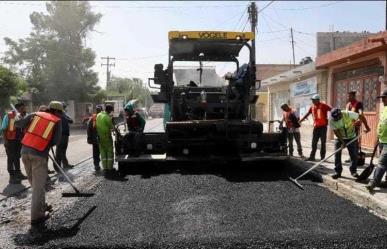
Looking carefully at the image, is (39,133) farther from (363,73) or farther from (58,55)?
→ (58,55)

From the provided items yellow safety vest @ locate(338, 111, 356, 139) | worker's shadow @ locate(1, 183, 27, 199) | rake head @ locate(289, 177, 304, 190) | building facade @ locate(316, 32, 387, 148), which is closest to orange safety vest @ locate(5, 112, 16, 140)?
worker's shadow @ locate(1, 183, 27, 199)

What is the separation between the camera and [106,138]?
28.5 feet

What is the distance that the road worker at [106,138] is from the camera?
28.3 ft

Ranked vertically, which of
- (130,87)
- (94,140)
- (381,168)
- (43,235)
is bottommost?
(43,235)

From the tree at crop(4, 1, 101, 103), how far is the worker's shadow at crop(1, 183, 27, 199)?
1106 inches

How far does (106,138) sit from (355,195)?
4726 mm

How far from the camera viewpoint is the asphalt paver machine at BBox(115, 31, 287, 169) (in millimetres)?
8391

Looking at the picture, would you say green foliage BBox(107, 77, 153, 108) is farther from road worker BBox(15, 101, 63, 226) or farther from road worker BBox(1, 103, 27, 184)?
road worker BBox(15, 101, 63, 226)

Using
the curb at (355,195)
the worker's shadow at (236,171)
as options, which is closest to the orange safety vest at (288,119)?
the worker's shadow at (236,171)

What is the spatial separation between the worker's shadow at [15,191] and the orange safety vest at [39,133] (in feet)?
6.46

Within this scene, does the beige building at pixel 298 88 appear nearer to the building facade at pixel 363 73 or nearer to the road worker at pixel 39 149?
the building facade at pixel 363 73

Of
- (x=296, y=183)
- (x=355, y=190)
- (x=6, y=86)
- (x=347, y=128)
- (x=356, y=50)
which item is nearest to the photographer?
(x=355, y=190)

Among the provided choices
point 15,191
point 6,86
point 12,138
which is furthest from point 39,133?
point 6,86

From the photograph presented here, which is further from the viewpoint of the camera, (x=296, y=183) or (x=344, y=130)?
(x=344, y=130)
